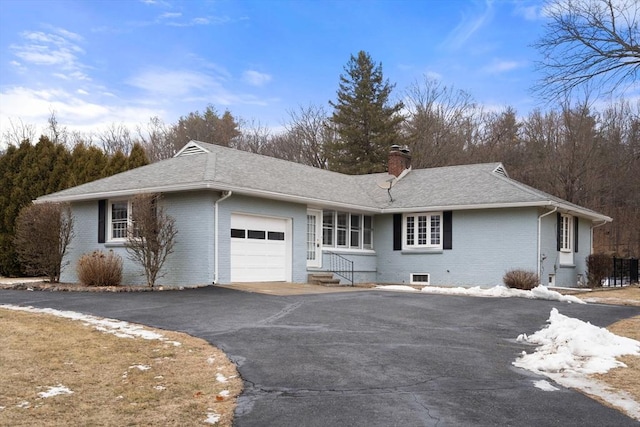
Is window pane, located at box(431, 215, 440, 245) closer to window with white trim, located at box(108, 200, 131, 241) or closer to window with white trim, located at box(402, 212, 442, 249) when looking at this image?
window with white trim, located at box(402, 212, 442, 249)

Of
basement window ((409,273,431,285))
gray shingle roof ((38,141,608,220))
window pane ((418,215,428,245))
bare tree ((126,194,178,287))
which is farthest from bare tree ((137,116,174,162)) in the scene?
bare tree ((126,194,178,287))

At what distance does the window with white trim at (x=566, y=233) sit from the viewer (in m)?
21.6

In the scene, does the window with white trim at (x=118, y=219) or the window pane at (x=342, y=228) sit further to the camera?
the window pane at (x=342, y=228)

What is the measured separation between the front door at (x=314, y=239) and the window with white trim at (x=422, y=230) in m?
3.70

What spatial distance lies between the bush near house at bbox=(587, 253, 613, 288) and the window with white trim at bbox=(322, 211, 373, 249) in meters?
8.71

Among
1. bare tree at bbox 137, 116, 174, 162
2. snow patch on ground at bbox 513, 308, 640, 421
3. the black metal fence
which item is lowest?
the black metal fence

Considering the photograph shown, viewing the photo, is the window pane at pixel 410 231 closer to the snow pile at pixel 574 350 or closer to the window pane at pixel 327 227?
the window pane at pixel 327 227

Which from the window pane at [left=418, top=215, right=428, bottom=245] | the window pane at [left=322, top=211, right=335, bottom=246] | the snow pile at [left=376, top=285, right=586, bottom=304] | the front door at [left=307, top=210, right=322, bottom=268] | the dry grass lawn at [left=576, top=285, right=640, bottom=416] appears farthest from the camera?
the window pane at [left=418, top=215, right=428, bottom=245]

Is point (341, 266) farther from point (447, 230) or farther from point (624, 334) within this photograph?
point (624, 334)

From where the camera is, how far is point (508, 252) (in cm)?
1948

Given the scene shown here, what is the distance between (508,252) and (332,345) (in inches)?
513

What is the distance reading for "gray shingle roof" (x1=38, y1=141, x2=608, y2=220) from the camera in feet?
55.7

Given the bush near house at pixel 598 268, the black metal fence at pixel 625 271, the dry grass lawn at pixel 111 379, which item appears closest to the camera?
the dry grass lawn at pixel 111 379

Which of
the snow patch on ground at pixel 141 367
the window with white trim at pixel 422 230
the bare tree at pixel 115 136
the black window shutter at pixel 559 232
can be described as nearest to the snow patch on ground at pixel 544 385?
the snow patch on ground at pixel 141 367
